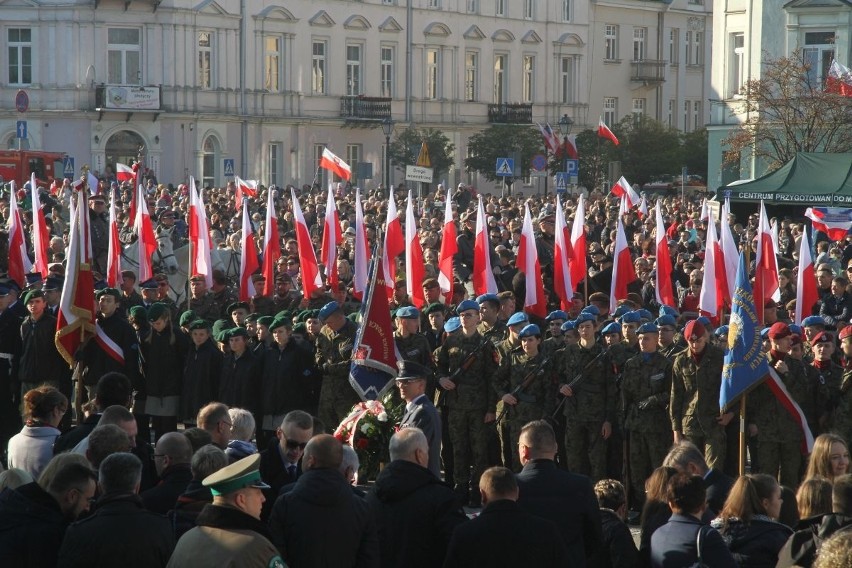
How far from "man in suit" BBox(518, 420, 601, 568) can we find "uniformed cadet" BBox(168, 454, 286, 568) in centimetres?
174

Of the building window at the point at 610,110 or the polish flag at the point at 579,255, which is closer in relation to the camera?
the polish flag at the point at 579,255

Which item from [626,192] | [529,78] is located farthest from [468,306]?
[529,78]

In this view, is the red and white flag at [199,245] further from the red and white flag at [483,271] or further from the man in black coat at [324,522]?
the man in black coat at [324,522]

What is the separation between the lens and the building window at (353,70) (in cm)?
6269

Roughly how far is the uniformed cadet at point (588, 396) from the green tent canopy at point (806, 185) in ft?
56.8

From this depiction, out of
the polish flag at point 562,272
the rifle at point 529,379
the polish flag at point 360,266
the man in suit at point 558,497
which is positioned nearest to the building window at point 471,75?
the polish flag at point 360,266

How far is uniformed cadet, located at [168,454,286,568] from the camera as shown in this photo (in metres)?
6.82

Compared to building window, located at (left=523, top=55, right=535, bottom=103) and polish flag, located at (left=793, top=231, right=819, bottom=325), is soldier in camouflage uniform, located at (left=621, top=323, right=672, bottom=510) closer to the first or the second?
polish flag, located at (left=793, top=231, right=819, bottom=325)

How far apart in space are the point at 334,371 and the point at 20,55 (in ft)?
141

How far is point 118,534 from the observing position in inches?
290

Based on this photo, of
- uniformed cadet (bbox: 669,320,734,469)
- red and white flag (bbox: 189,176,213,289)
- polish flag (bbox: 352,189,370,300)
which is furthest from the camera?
red and white flag (bbox: 189,176,213,289)

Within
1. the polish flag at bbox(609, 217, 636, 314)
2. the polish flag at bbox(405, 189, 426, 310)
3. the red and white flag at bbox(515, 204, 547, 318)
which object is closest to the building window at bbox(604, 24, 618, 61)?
the polish flag at bbox(405, 189, 426, 310)

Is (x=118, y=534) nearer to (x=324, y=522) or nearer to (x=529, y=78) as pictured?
(x=324, y=522)

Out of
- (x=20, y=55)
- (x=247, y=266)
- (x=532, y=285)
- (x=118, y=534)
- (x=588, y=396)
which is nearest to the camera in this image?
(x=118, y=534)
